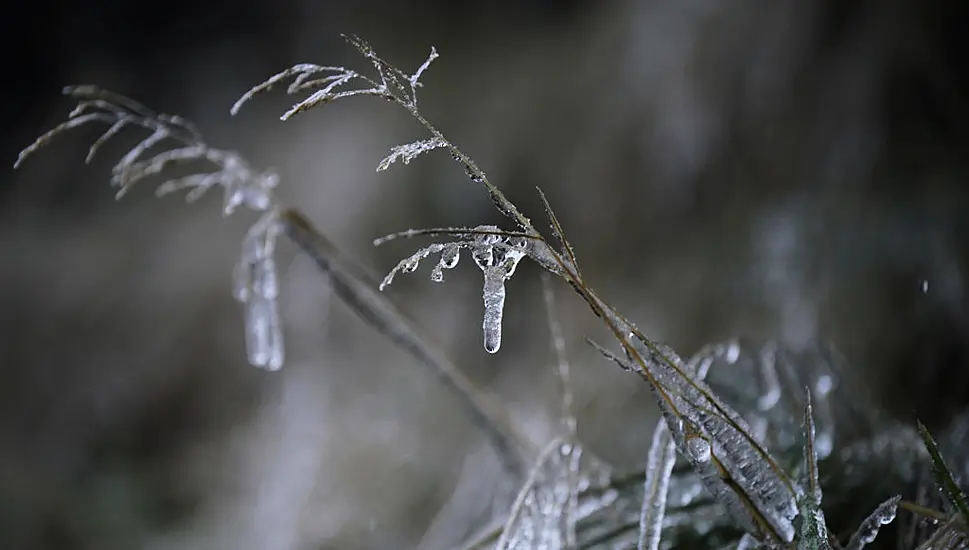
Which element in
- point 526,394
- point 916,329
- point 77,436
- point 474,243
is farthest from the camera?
point 77,436

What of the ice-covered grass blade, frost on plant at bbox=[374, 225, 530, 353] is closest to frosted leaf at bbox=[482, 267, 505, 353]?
frost on plant at bbox=[374, 225, 530, 353]

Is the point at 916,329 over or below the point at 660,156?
below

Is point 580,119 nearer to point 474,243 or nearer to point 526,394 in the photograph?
point 526,394

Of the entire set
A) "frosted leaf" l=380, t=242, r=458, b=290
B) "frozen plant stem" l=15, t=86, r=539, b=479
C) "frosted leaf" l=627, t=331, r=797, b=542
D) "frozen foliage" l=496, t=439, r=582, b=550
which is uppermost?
"frozen plant stem" l=15, t=86, r=539, b=479

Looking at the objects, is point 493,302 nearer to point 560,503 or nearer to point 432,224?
point 560,503

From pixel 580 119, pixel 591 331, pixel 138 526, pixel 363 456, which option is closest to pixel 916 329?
pixel 591 331

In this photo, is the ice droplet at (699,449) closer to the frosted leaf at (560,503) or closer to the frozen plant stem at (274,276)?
the frosted leaf at (560,503)

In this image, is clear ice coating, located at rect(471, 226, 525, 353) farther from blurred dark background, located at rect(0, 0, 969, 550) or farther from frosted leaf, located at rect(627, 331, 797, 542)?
blurred dark background, located at rect(0, 0, 969, 550)
